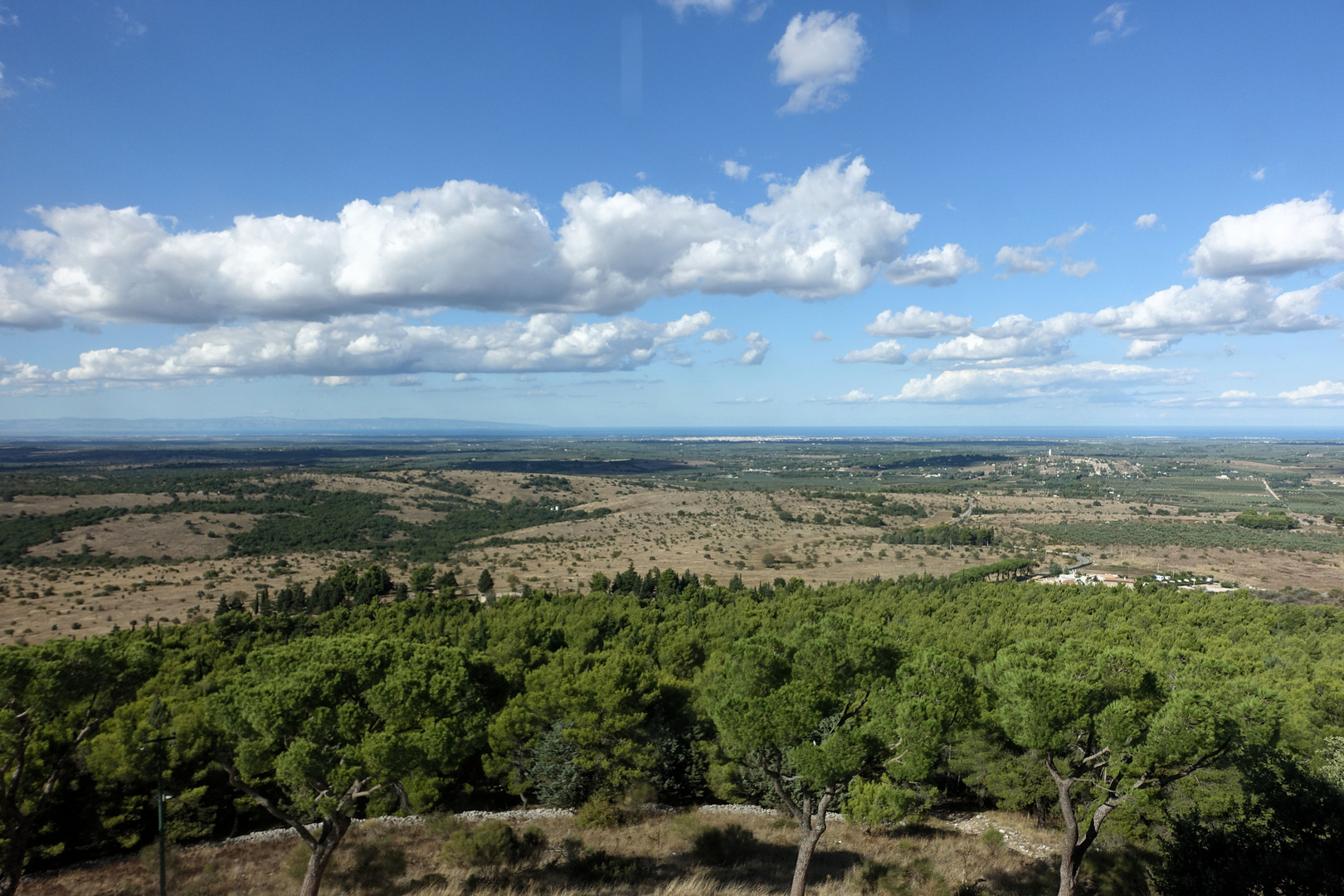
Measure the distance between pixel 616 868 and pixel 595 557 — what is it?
7471 centimetres

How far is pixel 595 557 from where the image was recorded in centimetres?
9325

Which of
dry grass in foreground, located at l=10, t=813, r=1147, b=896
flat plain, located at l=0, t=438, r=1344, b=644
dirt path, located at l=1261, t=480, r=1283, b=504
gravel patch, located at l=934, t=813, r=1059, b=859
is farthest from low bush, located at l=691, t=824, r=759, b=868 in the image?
dirt path, located at l=1261, t=480, r=1283, b=504

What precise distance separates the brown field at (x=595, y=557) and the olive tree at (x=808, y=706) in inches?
2274

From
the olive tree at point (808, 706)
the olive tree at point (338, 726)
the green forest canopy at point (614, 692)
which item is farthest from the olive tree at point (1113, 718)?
the olive tree at point (338, 726)

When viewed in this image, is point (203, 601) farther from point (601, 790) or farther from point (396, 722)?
point (396, 722)

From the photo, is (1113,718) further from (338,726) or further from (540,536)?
(540,536)

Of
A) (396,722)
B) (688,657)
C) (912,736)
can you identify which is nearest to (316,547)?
(688,657)

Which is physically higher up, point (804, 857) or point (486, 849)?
point (804, 857)

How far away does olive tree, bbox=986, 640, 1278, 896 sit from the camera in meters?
14.4

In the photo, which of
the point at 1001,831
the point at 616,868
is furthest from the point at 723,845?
the point at 1001,831

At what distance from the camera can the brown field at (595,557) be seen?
214 feet

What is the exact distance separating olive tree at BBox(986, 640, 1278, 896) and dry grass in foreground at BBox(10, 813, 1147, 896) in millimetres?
4089

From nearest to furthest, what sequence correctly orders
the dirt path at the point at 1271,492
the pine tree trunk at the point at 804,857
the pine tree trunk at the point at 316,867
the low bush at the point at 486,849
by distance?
the pine tree trunk at the point at 316,867, the pine tree trunk at the point at 804,857, the low bush at the point at 486,849, the dirt path at the point at 1271,492

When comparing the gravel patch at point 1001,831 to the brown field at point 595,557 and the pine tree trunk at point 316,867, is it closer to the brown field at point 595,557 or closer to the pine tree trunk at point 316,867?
the pine tree trunk at point 316,867
